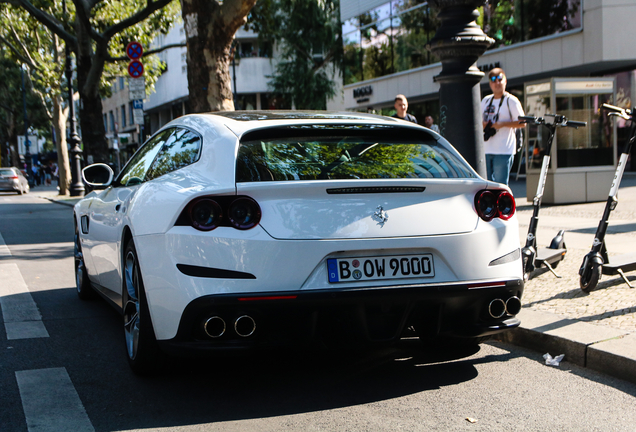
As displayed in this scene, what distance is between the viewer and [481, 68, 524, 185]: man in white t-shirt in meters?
7.87

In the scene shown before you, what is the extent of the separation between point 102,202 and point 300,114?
1.98 metres

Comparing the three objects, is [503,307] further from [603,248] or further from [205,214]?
[603,248]

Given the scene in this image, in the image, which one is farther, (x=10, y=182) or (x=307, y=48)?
(x=10, y=182)

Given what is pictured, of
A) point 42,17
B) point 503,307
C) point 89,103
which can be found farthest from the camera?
point 89,103

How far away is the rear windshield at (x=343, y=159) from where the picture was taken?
12.5ft

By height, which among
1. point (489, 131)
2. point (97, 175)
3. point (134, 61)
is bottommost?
point (97, 175)

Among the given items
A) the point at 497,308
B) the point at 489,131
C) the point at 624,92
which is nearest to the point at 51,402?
the point at 497,308

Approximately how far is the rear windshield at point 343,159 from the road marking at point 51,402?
4.51 feet

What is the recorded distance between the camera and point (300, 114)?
456 cm

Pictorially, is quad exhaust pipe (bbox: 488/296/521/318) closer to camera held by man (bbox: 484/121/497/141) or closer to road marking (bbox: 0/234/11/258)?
camera held by man (bbox: 484/121/497/141)

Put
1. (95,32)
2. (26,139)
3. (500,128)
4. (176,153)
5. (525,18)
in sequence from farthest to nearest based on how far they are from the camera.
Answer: (26,139), (525,18), (95,32), (500,128), (176,153)

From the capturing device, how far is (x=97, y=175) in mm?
6148

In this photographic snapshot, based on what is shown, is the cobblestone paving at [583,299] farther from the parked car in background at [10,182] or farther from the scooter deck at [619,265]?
the parked car in background at [10,182]

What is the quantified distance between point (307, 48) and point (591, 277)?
33.8 metres
